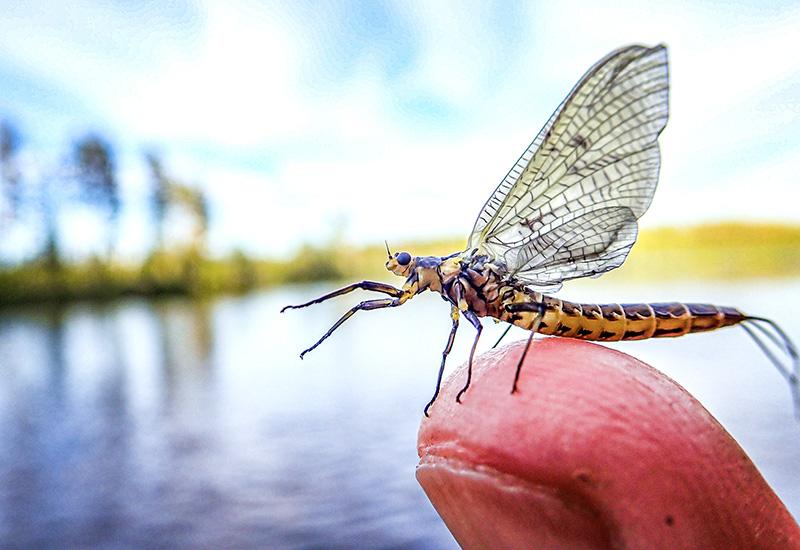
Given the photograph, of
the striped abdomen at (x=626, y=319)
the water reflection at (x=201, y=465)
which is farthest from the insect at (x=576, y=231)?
the water reflection at (x=201, y=465)

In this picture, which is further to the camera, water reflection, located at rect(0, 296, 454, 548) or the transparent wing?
water reflection, located at rect(0, 296, 454, 548)

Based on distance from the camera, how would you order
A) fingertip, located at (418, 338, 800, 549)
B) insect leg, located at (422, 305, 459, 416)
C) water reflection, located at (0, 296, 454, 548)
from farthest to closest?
water reflection, located at (0, 296, 454, 548) → insect leg, located at (422, 305, 459, 416) → fingertip, located at (418, 338, 800, 549)

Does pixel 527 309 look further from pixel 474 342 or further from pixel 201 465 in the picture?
pixel 201 465

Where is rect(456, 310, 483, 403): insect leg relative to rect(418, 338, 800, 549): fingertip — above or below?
above

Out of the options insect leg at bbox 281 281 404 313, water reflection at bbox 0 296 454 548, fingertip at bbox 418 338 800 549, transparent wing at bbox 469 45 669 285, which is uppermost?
transparent wing at bbox 469 45 669 285

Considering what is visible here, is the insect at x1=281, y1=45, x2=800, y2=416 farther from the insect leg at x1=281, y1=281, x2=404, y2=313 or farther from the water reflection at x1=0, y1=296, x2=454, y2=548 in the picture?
the water reflection at x1=0, y1=296, x2=454, y2=548

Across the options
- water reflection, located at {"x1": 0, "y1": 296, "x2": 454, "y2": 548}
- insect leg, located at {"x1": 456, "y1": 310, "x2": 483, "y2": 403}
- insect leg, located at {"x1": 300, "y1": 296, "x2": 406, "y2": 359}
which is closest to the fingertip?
insect leg, located at {"x1": 456, "y1": 310, "x2": 483, "y2": 403}

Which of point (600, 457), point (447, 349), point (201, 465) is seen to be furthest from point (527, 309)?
point (201, 465)

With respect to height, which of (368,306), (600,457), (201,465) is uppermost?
(368,306)
